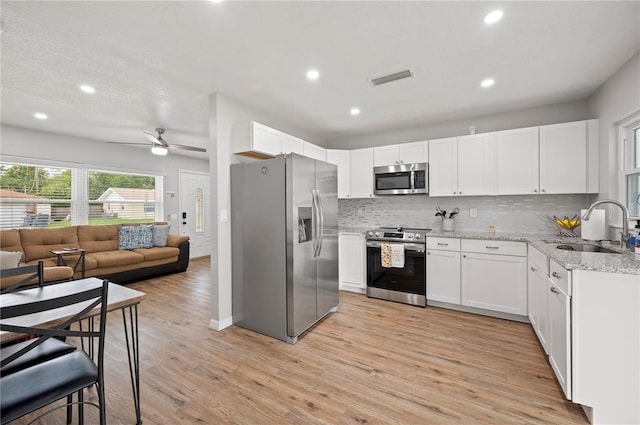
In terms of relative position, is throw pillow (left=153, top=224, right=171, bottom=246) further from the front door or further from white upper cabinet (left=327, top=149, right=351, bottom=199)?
white upper cabinet (left=327, top=149, right=351, bottom=199)

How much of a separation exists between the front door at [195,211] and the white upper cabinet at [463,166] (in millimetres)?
5263

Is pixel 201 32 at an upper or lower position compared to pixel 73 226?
upper

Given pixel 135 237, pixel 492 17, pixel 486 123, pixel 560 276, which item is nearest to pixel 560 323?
pixel 560 276

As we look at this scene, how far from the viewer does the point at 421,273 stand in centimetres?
348

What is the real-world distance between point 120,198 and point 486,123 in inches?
272

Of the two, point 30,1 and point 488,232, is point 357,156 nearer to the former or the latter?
point 488,232

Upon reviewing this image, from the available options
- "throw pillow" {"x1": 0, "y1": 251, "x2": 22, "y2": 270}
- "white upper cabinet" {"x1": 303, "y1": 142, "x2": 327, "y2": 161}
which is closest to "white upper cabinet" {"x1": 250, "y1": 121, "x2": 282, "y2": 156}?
"white upper cabinet" {"x1": 303, "y1": 142, "x2": 327, "y2": 161}

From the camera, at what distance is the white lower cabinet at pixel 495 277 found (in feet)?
9.67

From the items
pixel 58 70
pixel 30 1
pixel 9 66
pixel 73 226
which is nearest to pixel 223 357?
pixel 30 1

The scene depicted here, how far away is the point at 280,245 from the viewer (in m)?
2.68

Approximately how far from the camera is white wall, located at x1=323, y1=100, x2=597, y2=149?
129 inches

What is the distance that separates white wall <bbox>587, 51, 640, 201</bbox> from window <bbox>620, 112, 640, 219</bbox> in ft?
0.20

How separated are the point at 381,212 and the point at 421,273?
1322 millimetres

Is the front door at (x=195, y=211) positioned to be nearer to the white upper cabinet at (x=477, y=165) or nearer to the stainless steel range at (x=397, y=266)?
the stainless steel range at (x=397, y=266)
